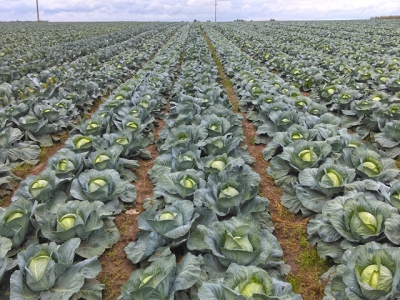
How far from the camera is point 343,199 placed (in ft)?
11.8

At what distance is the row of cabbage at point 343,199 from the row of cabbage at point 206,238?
546mm

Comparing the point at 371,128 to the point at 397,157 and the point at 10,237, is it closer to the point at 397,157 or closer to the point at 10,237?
the point at 397,157

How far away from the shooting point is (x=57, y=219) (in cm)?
346

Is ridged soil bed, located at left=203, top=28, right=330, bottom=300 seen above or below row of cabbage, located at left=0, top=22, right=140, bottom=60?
below

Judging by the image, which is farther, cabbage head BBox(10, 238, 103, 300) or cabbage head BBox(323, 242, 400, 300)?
cabbage head BBox(10, 238, 103, 300)

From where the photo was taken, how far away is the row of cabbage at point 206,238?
2.60 m

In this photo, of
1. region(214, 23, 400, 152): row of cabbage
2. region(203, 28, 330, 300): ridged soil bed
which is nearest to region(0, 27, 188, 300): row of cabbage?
region(203, 28, 330, 300): ridged soil bed

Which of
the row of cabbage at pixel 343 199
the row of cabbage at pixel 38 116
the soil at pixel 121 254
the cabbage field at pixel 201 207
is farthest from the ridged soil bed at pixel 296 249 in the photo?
the row of cabbage at pixel 38 116

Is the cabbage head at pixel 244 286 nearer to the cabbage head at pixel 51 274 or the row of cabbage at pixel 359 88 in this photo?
the cabbage head at pixel 51 274

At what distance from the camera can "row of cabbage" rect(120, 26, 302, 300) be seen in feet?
8.52

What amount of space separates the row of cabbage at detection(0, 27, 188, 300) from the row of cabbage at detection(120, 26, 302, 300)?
17.6 inches

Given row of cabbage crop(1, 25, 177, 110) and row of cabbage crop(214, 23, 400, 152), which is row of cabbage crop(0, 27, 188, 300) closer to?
row of cabbage crop(1, 25, 177, 110)

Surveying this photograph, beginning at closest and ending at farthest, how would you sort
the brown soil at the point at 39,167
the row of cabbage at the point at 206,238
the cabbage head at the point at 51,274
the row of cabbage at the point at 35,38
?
1. the row of cabbage at the point at 206,238
2. the cabbage head at the point at 51,274
3. the brown soil at the point at 39,167
4. the row of cabbage at the point at 35,38

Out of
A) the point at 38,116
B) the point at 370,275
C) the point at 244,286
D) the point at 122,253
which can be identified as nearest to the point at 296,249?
the point at 370,275
